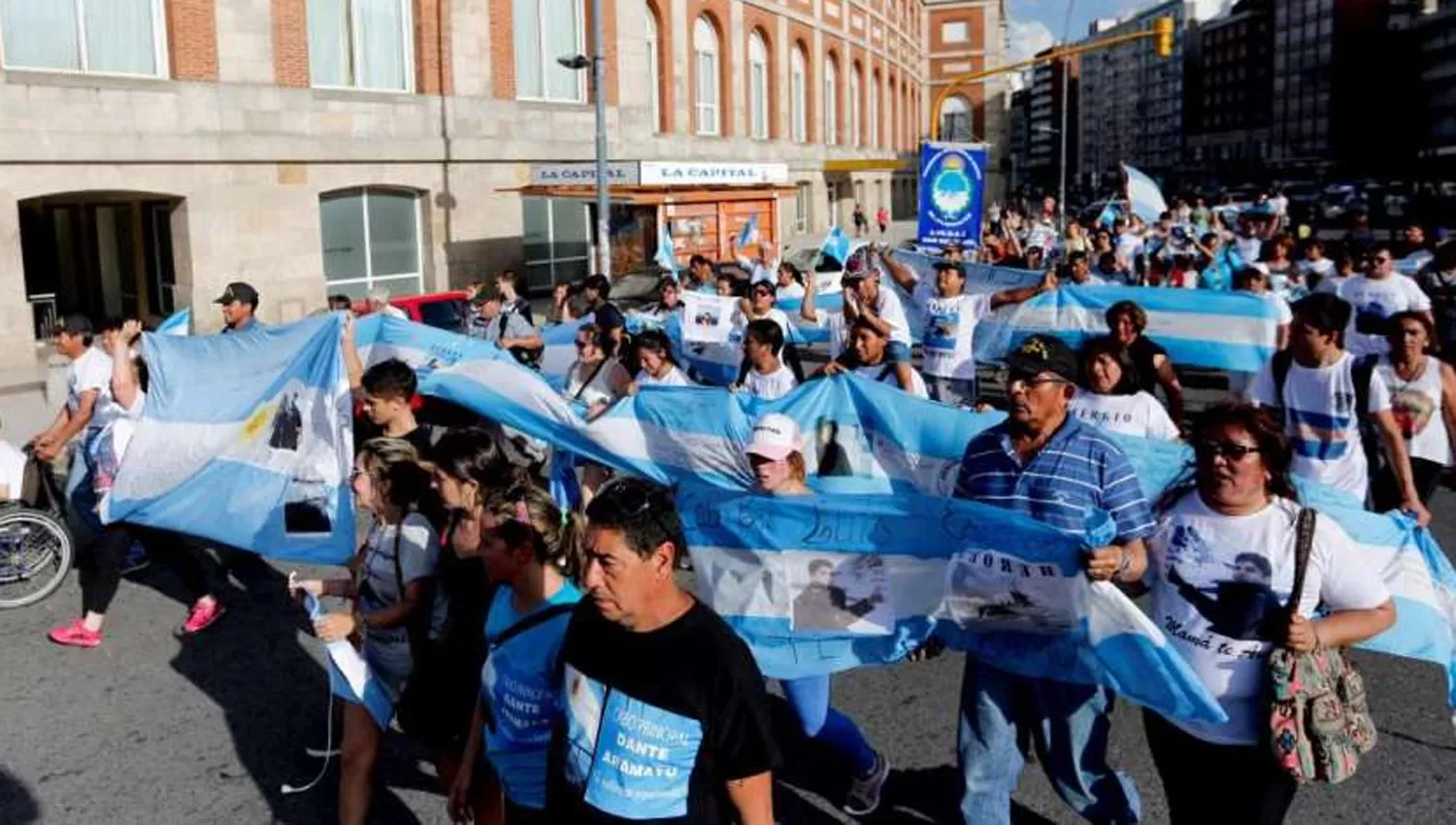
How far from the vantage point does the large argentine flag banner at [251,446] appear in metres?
7.38

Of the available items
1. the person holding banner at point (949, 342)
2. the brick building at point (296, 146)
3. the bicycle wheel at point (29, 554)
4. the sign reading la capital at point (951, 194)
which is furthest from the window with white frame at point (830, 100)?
the bicycle wheel at point (29, 554)

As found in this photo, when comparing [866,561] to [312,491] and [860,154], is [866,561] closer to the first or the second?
[312,491]

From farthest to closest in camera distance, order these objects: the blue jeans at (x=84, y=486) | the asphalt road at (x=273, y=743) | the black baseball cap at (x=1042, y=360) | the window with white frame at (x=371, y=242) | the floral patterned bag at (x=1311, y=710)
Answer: the window with white frame at (x=371, y=242), the blue jeans at (x=84, y=486), the asphalt road at (x=273, y=743), the black baseball cap at (x=1042, y=360), the floral patterned bag at (x=1311, y=710)

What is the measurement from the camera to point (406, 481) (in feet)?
14.9

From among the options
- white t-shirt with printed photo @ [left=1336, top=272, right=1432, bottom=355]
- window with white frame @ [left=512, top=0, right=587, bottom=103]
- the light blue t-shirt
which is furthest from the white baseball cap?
window with white frame @ [left=512, top=0, right=587, bottom=103]

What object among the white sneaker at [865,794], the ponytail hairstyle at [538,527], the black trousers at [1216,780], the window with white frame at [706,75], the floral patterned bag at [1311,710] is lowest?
the white sneaker at [865,794]

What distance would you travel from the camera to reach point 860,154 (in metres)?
58.4

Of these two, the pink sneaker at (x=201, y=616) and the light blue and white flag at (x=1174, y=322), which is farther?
the light blue and white flag at (x=1174, y=322)

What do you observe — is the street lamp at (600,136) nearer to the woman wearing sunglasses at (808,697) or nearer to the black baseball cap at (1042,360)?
the woman wearing sunglasses at (808,697)

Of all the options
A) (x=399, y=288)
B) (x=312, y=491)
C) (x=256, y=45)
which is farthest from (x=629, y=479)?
(x=399, y=288)

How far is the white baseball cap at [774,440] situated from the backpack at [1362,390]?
316 cm

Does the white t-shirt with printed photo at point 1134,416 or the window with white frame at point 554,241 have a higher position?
the window with white frame at point 554,241

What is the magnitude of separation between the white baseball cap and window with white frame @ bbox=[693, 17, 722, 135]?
35.4 m

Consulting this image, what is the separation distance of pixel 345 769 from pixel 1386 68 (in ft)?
509
